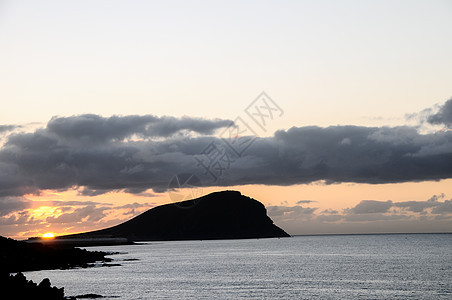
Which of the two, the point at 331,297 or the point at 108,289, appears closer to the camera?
the point at 331,297

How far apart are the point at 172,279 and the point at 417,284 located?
4646 centimetres

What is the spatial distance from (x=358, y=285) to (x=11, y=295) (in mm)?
54850

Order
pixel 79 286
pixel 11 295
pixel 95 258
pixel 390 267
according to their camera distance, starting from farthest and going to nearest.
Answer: pixel 95 258, pixel 390 267, pixel 79 286, pixel 11 295

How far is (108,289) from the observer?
91.3m

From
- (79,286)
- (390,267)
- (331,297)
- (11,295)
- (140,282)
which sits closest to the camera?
(11,295)

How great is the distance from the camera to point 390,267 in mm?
128125

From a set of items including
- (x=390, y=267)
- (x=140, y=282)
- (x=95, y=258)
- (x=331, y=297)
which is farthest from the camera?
(x=95, y=258)

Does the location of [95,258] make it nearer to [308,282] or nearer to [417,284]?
[308,282]

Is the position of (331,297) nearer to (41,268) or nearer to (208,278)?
(208,278)

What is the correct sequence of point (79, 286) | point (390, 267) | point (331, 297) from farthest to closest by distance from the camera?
point (390, 267) < point (79, 286) < point (331, 297)

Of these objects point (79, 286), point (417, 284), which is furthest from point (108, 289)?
point (417, 284)

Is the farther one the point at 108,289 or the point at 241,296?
the point at 108,289

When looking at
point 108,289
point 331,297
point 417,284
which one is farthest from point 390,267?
point 108,289

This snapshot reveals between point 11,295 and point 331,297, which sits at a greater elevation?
point 11,295
